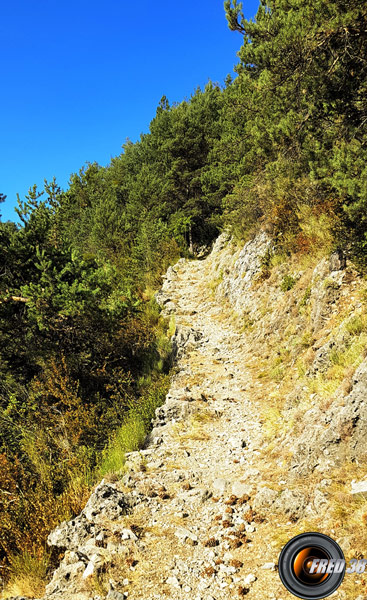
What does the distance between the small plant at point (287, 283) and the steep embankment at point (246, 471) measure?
0.22 m

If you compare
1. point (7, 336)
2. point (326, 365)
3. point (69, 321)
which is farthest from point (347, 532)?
point (7, 336)

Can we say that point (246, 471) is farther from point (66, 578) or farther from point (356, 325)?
point (356, 325)

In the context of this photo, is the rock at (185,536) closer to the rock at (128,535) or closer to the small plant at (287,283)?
the rock at (128,535)

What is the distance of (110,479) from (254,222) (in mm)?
14145

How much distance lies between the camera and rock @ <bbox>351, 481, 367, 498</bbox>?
375cm

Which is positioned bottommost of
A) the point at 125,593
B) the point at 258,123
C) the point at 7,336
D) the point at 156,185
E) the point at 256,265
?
the point at 125,593

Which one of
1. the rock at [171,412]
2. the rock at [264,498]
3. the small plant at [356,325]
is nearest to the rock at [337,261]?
the small plant at [356,325]

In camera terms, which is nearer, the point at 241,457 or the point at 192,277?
the point at 241,457

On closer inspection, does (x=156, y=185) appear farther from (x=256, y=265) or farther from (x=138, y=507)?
(x=138, y=507)

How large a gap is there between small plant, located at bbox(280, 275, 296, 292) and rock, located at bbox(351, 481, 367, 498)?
7687 mm

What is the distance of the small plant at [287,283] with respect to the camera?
11.1 m

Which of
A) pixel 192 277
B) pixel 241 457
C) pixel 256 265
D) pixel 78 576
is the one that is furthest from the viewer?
pixel 192 277

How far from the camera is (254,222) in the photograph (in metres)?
16.9

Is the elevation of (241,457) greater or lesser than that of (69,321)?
lesser
